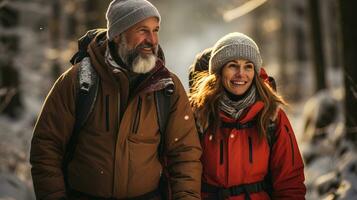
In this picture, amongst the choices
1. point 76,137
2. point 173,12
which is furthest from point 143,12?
point 173,12

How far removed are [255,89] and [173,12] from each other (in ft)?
157

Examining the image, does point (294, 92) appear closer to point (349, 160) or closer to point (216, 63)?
point (349, 160)

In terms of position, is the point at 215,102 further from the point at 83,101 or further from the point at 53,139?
the point at 53,139

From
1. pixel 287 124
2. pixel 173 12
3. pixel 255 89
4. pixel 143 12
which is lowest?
pixel 287 124

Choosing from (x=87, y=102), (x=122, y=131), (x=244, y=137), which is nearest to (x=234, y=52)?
(x=244, y=137)

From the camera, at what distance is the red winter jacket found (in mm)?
4915

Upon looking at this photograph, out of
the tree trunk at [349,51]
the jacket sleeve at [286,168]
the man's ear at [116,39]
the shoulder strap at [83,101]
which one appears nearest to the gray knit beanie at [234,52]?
the jacket sleeve at [286,168]

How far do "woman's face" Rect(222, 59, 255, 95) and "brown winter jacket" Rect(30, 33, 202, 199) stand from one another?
2.64 ft

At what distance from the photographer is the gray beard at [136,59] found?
4449 mm

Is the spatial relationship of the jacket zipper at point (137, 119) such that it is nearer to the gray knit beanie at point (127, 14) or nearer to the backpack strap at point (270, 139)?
the gray knit beanie at point (127, 14)

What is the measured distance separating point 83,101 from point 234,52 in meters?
1.57

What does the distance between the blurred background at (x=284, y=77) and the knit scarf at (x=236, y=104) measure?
0.72 m

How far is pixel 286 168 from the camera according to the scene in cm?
496

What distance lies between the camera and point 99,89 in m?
4.45
